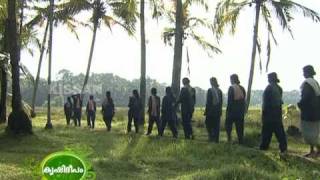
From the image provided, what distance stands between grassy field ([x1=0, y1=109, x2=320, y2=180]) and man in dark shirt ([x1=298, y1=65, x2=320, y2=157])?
50 cm

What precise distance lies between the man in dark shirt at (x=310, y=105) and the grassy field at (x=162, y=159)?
1.64ft

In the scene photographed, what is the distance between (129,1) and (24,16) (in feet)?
43.0

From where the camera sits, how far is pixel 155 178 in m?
10.3

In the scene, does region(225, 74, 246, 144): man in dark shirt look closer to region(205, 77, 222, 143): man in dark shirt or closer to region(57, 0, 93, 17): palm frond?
region(205, 77, 222, 143): man in dark shirt

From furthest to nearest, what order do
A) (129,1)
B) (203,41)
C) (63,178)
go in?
(203,41) < (129,1) < (63,178)

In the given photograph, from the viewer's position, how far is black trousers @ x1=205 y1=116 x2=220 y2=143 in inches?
608

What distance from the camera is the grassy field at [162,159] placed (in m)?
9.84

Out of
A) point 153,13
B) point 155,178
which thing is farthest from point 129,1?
point 155,178

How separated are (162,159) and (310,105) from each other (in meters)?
3.09

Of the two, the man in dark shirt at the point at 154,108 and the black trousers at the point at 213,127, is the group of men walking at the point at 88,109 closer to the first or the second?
the man in dark shirt at the point at 154,108

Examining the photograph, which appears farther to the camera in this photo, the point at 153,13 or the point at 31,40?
the point at 31,40

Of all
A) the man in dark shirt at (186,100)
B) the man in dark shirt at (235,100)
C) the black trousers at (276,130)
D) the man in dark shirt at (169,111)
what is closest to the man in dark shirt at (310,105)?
the black trousers at (276,130)

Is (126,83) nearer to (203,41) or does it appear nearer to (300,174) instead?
(203,41)

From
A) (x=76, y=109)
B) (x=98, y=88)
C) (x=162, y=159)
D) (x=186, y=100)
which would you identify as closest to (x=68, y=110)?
(x=76, y=109)
